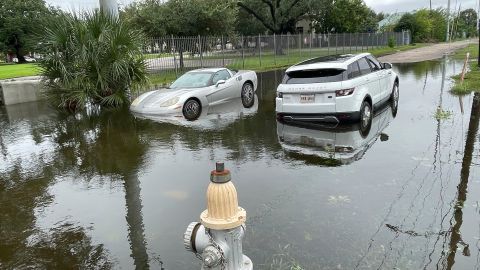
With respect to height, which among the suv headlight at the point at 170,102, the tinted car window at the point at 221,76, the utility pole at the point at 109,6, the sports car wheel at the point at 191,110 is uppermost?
the utility pole at the point at 109,6

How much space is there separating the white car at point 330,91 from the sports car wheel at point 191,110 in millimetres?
2701

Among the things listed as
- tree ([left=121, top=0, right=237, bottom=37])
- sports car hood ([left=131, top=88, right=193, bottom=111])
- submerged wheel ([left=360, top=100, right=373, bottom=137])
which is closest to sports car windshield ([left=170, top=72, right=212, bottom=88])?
sports car hood ([left=131, top=88, right=193, bottom=111])

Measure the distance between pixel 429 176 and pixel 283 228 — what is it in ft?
8.50

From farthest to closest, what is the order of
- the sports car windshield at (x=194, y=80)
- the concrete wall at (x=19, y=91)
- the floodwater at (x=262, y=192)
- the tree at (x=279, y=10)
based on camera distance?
the tree at (x=279, y=10) → the concrete wall at (x=19, y=91) → the sports car windshield at (x=194, y=80) → the floodwater at (x=262, y=192)

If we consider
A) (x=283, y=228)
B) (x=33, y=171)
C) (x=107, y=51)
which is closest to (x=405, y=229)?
(x=283, y=228)

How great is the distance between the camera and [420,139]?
785 cm

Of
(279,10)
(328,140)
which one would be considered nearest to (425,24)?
(279,10)

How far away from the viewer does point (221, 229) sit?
2594 mm

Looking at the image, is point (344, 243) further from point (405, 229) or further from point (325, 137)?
point (325, 137)

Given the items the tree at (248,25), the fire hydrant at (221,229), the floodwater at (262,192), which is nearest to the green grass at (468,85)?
the floodwater at (262,192)

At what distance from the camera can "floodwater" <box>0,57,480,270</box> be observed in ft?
13.5

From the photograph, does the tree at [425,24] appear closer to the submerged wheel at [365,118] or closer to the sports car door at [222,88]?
the sports car door at [222,88]

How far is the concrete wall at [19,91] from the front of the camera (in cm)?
1555

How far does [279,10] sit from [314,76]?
3631 centimetres
